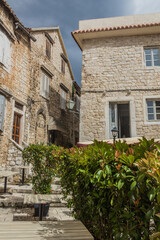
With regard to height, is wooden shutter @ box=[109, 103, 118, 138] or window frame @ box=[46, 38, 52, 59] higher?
window frame @ box=[46, 38, 52, 59]

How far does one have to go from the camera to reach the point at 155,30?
10.9 m

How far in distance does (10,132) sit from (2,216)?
18.8 feet

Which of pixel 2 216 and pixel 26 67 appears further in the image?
pixel 26 67

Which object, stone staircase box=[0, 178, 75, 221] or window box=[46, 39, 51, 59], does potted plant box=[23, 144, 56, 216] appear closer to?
stone staircase box=[0, 178, 75, 221]

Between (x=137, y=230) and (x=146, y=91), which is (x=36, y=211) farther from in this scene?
(x=146, y=91)

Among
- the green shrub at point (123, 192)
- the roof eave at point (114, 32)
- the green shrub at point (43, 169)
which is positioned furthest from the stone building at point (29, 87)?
the green shrub at point (123, 192)

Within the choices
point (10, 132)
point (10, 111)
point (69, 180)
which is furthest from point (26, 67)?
point (69, 180)

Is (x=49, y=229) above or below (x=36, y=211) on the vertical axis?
above

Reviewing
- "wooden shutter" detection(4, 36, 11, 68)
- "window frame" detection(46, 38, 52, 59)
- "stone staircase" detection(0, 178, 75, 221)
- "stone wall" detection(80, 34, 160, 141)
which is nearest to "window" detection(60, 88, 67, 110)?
"window frame" detection(46, 38, 52, 59)

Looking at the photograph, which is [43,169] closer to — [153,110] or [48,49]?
[153,110]

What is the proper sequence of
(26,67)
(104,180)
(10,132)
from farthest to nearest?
(26,67)
(10,132)
(104,180)

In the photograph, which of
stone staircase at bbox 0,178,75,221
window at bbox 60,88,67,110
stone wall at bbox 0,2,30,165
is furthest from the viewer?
window at bbox 60,88,67,110

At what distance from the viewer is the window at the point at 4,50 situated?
959 centimetres

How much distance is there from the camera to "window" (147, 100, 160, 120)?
1040cm
